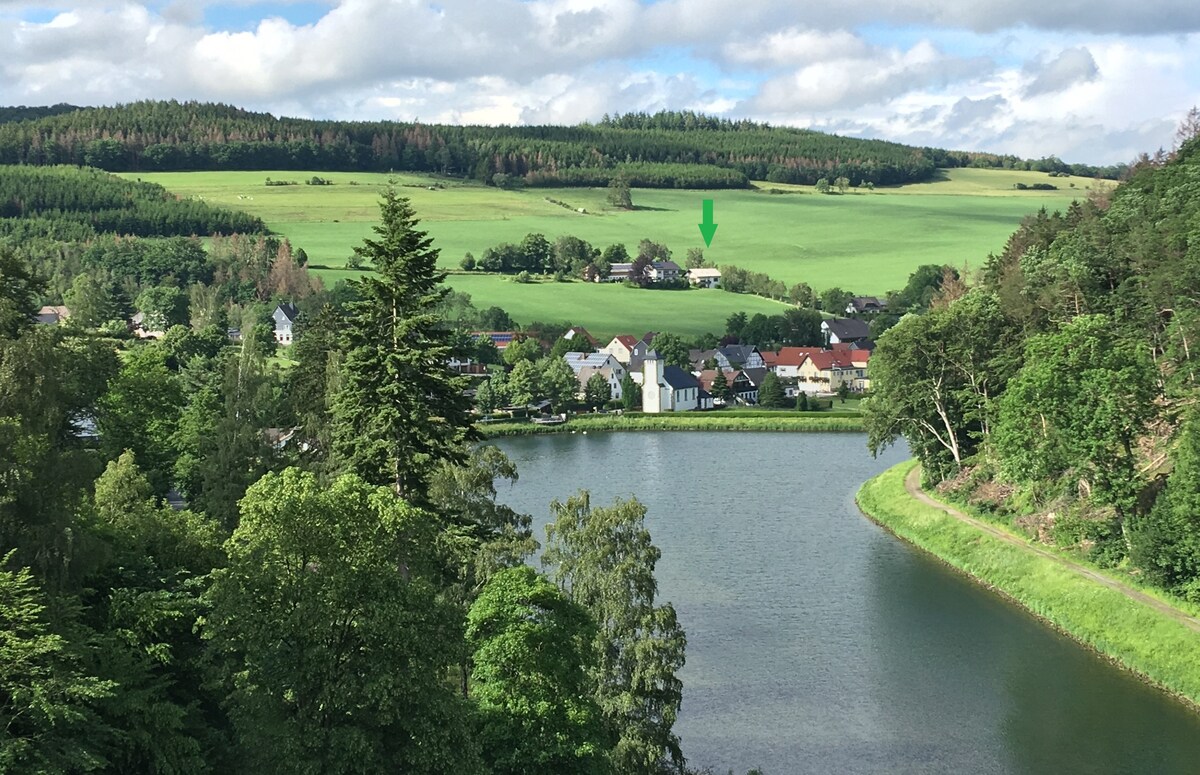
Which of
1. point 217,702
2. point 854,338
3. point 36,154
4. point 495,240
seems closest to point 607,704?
point 217,702

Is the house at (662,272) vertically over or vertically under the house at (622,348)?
over

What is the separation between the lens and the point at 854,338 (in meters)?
110

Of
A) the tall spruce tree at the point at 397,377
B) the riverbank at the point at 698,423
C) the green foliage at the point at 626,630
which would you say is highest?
the tall spruce tree at the point at 397,377

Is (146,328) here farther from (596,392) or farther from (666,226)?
(666,226)

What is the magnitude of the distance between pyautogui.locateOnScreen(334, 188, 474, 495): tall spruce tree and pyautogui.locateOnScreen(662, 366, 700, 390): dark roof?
2564 inches

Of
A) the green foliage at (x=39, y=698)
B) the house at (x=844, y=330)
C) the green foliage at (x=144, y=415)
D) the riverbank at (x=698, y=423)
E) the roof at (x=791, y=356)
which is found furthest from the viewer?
the house at (x=844, y=330)

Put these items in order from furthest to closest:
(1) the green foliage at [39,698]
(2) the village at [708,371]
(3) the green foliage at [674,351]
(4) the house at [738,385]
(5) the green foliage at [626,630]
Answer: (3) the green foliage at [674,351] < (4) the house at [738,385] < (2) the village at [708,371] < (5) the green foliage at [626,630] < (1) the green foliage at [39,698]

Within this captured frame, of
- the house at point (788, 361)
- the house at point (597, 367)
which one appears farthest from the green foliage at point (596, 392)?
the house at point (788, 361)

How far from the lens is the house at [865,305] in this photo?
120438 millimetres

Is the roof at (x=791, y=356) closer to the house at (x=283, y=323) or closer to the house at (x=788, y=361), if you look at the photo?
the house at (x=788, y=361)

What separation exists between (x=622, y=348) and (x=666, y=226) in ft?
168

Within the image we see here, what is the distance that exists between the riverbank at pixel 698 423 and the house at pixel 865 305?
125 ft

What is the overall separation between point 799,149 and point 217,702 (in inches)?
7398

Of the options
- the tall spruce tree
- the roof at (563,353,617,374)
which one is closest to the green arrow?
the roof at (563,353,617,374)
